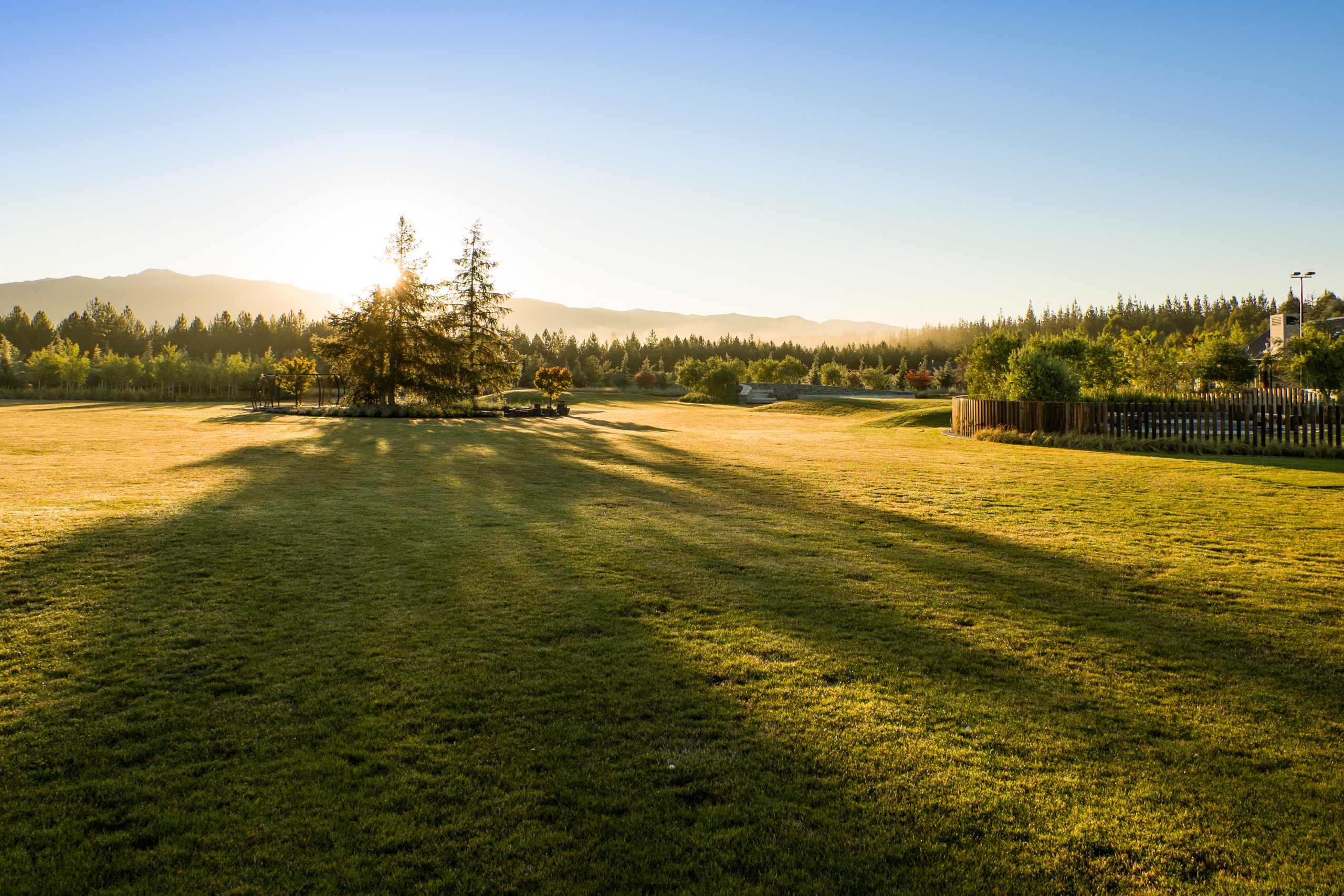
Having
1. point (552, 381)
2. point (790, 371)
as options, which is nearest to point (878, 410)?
point (552, 381)

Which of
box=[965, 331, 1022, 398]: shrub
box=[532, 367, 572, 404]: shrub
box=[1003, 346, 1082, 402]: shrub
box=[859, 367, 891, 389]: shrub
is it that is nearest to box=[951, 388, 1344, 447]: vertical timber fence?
box=[1003, 346, 1082, 402]: shrub

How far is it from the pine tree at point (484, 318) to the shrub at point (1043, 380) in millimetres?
26047

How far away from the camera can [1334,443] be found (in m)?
16.7

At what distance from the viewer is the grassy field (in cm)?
282

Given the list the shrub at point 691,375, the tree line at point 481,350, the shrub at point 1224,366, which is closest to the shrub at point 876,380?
the tree line at point 481,350

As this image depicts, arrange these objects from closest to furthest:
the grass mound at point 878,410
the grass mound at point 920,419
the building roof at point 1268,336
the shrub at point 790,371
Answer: the grass mound at point 920,419
the grass mound at point 878,410
the building roof at point 1268,336
the shrub at point 790,371

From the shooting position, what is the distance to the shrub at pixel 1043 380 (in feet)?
69.6

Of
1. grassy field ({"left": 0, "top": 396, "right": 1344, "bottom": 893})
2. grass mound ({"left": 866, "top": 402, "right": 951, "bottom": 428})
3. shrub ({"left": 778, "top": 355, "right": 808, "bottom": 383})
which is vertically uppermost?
shrub ({"left": 778, "top": 355, "right": 808, "bottom": 383})

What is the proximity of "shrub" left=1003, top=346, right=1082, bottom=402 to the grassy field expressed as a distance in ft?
40.7

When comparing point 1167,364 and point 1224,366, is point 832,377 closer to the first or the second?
point 1167,364

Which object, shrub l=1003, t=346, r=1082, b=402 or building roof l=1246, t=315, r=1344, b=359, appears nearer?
shrub l=1003, t=346, r=1082, b=402

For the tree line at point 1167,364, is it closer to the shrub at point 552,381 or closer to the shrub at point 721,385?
the shrub at point 552,381

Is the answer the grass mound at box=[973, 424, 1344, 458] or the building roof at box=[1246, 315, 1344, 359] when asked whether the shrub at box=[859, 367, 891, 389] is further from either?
the grass mound at box=[973, 424, 1344, 458]

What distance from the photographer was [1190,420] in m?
18.2
